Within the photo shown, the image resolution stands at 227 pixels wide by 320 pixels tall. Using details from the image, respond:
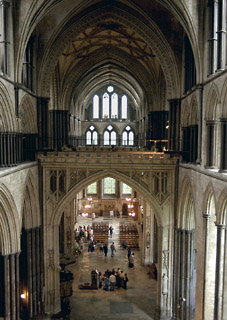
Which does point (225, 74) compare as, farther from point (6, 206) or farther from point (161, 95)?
point (161, 95)

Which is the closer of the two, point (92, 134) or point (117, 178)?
point (117, 178)

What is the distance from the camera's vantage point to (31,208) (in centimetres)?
1514

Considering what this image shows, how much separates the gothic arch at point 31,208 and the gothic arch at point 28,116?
2.59 metres

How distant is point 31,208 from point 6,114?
4939 millimetres

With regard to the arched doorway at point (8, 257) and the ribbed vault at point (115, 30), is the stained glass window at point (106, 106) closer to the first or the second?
the ribbed vault at point (115, 30)

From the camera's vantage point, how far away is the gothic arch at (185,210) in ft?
47.7

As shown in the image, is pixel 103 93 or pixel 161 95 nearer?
pixel 161 95

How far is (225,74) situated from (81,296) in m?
13.5

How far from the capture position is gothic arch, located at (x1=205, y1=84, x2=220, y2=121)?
11121 millimetres

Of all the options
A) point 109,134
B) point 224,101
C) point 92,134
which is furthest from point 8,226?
point 109,134

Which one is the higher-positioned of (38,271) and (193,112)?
(193,112)

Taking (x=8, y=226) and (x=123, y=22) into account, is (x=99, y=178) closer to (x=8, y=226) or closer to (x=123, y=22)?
(x=8, y=226)

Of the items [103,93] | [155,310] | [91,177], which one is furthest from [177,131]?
[103,93]

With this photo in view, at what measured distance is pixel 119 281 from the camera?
18562 millimetres
